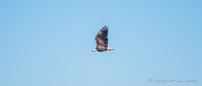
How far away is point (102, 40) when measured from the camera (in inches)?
2178

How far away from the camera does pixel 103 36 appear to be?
54.8m

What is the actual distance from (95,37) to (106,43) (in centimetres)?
123

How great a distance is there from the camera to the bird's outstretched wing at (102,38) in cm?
5430

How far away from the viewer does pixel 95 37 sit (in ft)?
182

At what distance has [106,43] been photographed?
182ft

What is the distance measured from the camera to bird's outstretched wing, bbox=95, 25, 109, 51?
5430cm

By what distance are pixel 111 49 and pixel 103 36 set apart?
1751 millimetres

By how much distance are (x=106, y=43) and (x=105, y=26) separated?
2.06 meters

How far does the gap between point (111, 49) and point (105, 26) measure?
8.76ft

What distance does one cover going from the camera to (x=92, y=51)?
57812 mm

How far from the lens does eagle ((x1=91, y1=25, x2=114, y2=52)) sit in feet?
178

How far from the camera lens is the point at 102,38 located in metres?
55.1

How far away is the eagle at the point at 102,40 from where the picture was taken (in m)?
54.4

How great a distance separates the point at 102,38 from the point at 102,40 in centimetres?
29
